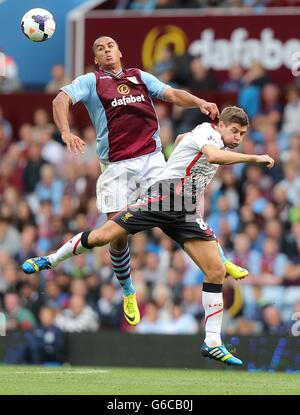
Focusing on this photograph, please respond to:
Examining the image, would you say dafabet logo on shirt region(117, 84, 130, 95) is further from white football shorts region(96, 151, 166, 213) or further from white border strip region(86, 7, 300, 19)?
white border strip region(86, 7, 300, 19)

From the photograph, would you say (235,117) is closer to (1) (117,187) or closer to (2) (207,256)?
(2) (207,256)

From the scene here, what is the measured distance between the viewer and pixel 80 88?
13680mm

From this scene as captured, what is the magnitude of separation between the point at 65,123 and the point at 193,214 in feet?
5.48

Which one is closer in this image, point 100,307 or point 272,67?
point 100,307

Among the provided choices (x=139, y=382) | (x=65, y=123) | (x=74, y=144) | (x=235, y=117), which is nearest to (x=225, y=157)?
(x=235, y=117)

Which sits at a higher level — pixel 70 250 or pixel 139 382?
pixel 70 250

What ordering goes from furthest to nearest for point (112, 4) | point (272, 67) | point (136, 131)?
point (112, 4)
point (272, 67)
point (136, 131)

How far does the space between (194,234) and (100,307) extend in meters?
5.89

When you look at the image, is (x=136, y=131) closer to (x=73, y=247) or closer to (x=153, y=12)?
(x=73, y=247)

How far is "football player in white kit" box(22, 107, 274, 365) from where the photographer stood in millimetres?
12742

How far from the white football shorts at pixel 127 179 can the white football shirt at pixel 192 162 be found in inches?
35.2

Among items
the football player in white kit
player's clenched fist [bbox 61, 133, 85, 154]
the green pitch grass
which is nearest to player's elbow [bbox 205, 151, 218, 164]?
the football player in white kit

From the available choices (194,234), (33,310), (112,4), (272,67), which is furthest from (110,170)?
(112,4)

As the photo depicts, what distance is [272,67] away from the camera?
2134cm
